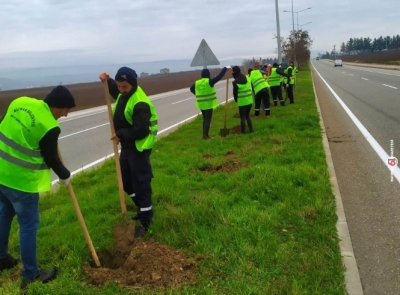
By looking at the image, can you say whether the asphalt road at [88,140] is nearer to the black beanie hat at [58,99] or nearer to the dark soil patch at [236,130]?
the dark soil patch at [236,130]

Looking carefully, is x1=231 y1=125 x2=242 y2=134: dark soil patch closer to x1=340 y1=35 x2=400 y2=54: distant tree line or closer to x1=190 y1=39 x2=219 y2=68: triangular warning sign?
x1=190 y1=39 x2=219 y2=68: triangular warning sign

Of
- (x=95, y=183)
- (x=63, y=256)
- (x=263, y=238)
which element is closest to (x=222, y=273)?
(x=263, y=238)

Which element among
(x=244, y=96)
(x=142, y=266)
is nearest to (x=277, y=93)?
(x=244, y=96)

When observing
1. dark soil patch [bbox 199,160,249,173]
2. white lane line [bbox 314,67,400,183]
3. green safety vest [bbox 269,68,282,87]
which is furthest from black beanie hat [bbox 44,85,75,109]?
green safety vest [bbox 269,68,282,87]

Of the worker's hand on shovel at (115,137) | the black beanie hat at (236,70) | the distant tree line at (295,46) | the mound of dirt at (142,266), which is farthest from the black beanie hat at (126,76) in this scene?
the distant tree line at (295,46)

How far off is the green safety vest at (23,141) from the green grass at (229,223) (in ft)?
3.10

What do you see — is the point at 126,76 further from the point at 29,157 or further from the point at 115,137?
the point at 29,157

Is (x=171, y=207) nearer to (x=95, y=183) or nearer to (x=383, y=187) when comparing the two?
(x=95, y=183)

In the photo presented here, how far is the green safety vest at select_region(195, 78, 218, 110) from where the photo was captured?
967cm

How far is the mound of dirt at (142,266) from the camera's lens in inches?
135

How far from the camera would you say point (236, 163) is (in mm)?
7074

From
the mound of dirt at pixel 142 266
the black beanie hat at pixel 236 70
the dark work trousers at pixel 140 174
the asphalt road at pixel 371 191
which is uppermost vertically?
the black beanie hat at pixel 236 70

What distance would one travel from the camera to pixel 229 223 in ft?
14.6

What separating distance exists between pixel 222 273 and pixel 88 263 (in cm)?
131
